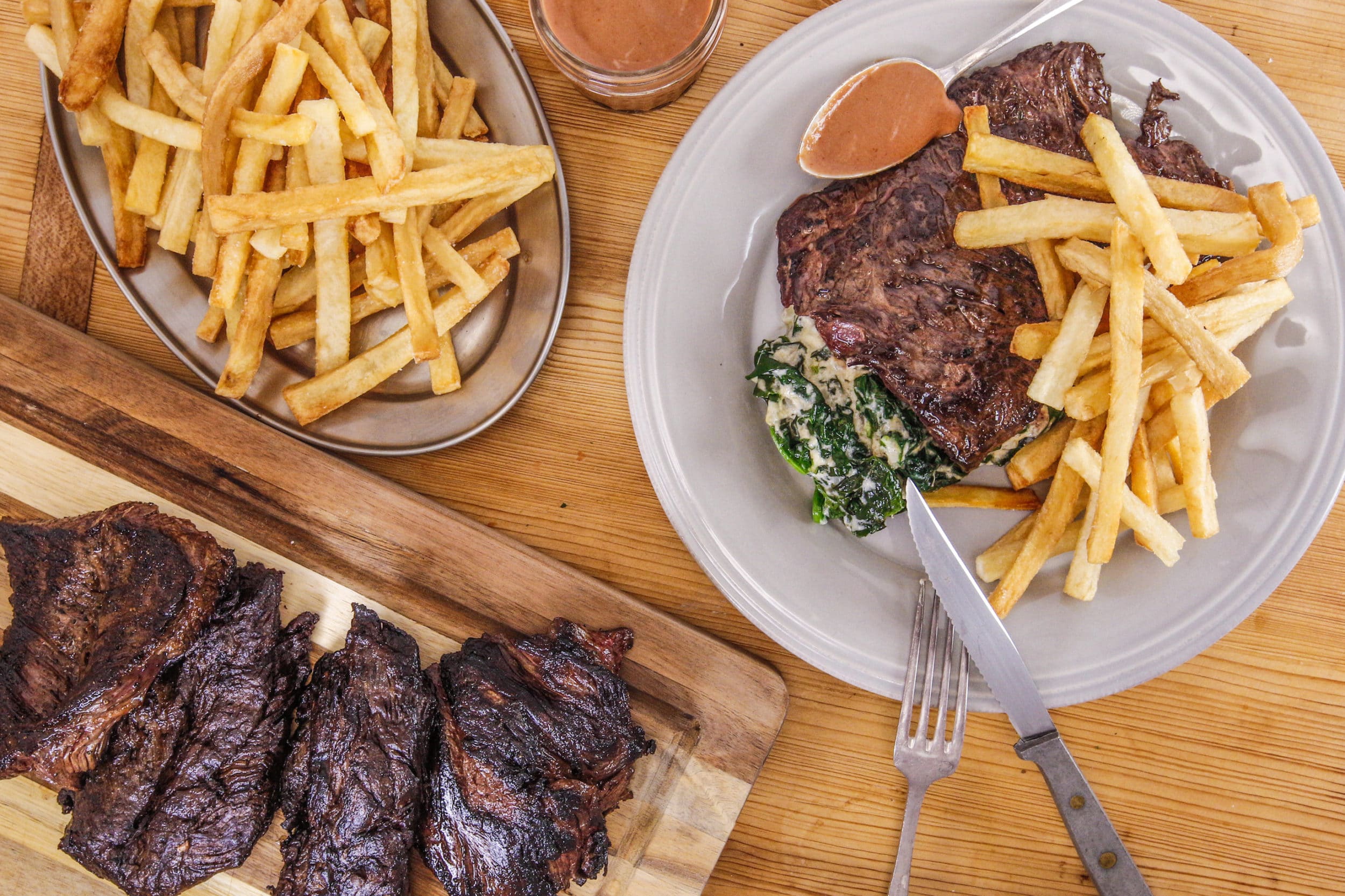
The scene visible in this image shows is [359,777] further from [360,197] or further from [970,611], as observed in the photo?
[970,611]

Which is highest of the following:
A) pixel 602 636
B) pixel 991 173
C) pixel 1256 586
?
pixel 991 173

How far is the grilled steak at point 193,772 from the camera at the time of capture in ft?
8.16

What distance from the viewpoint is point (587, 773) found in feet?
8.56

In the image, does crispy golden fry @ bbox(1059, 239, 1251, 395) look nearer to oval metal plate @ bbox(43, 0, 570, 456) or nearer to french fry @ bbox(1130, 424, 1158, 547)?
french fry @ bbox(1130, 424, 1158, 547)

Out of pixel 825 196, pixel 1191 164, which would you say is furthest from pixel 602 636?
pixel 1191 164

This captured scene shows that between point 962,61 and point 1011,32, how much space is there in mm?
183

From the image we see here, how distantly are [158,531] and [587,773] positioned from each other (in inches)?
63.0

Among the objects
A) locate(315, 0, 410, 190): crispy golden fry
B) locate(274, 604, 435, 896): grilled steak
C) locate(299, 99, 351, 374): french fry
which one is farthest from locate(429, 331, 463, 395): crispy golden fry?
locate(274, 604, 435, 896): grilled steak

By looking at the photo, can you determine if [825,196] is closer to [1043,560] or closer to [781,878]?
[1043,560]

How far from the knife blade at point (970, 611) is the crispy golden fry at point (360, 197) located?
5.72 ft

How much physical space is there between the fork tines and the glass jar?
197 centimetres

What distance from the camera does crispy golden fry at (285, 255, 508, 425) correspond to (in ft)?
8.74

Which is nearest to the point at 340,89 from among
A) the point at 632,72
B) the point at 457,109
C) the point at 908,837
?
the point at 457,109

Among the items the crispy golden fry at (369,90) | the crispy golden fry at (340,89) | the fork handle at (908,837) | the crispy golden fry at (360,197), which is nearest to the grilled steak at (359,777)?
the crispy golden fry at (360,197)
